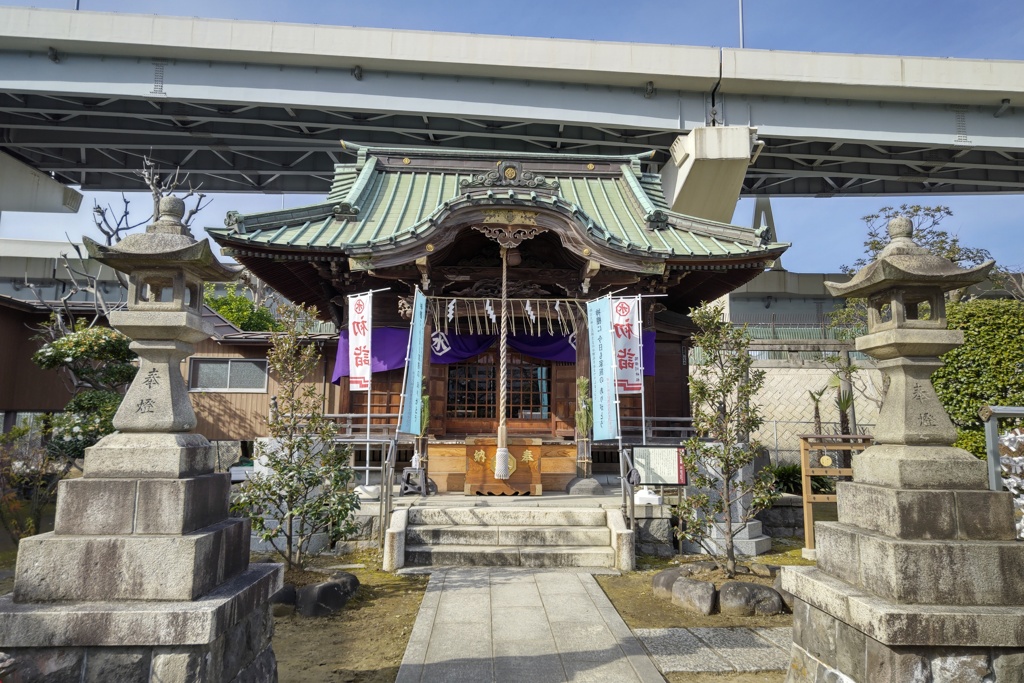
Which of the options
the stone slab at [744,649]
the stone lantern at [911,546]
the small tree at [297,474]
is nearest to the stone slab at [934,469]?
the stone lantern at [911,546]

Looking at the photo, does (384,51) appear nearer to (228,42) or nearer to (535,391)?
(228,42)

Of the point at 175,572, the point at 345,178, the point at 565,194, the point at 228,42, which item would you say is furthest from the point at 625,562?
the point at 228,42

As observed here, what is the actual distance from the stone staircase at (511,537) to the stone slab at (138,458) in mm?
4899

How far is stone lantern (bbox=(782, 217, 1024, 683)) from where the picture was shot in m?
3.48

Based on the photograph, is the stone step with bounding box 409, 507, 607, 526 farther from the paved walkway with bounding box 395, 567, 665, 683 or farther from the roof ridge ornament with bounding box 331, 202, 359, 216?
the roof ridge ornament with bounding box 331, 202, 359, 216

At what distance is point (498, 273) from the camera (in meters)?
12.4

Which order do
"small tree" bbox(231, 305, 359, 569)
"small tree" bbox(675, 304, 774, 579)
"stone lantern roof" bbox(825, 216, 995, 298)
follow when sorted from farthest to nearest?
"small tree" bbox(675, 304, 774, 579), "small tree" bbox(231, 305, 359, 569), "stone lantern roof" bbox(825, 216, 995, 298)

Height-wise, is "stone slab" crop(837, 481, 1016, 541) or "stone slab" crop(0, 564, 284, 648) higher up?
"stone slab" crop(837, 481, 1016, 541)

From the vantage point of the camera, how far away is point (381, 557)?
29.3 feet

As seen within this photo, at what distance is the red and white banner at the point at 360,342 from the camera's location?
10.5 m

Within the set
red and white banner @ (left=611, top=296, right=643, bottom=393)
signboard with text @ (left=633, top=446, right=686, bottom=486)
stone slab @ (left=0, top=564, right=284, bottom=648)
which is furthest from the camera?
red and white banner @ (left=611, top=296, right=643, bottom=393)

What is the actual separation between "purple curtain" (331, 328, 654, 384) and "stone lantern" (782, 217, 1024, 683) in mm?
8137

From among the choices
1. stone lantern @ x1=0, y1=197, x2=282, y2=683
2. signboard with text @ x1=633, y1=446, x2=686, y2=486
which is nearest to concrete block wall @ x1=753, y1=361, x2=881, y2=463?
signboard with text @ x1=633, y1=446, x2=686, y2=486

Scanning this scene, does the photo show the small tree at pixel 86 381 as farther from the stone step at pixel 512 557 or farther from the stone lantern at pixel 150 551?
the stone lantern at pixel 150 551
